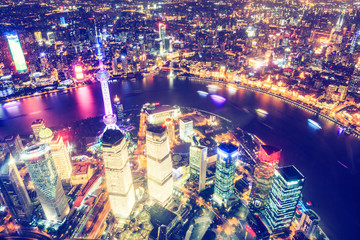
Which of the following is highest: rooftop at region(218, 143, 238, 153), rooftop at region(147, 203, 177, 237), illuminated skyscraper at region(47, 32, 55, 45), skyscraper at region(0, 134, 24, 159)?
illuminated skyscraper at region(47, 32, 55, 45)

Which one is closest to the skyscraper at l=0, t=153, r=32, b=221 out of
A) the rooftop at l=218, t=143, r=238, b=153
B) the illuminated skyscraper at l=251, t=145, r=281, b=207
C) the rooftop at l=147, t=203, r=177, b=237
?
the rooftop at l=147, t=203, r=177, b=237

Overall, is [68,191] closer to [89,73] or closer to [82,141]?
[82,141]

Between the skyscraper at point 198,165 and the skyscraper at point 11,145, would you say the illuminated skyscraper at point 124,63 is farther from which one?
the skyscraper at point 198,165

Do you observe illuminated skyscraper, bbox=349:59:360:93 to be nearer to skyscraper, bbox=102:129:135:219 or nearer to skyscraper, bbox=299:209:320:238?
skyscraper, bbox=299:209:320:238

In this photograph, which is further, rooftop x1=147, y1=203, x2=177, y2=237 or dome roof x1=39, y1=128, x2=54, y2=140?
dome roof x1=39, y1=128, x2=54, y2=140

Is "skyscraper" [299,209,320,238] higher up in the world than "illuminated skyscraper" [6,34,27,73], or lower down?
lower down

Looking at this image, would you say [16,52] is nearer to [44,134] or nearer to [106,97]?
[106,97]

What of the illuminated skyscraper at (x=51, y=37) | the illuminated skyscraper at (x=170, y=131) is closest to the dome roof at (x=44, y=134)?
the illuminated skyscraper at (x=170, y=131)
